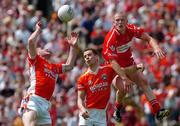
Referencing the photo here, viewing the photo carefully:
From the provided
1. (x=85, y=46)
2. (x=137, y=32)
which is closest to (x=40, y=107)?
(x=137, y=32)

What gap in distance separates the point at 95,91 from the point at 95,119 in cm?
58

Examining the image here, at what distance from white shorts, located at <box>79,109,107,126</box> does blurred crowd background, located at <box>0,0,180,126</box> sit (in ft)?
20.4

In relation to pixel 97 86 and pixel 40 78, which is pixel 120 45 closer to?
pixel 97 86

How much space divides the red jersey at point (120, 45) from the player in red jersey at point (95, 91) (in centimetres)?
22

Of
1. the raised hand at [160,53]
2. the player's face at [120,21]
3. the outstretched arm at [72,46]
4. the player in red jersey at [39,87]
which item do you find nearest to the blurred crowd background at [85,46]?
the outstretched arm at [72,46]

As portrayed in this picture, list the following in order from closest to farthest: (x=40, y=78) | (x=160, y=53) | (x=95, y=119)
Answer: (x=160, y=53) < (x=40, y=78) < (x=95, y=119)

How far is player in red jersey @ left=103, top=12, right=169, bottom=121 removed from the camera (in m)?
18.0

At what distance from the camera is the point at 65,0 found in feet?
61.2

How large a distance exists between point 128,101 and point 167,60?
2219mm

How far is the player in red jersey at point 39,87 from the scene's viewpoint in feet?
57.5

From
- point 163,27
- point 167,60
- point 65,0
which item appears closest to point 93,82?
point 65,0

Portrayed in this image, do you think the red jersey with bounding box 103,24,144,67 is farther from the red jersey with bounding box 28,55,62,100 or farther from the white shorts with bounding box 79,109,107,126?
the red jersey with bounding box 28,55,62,100

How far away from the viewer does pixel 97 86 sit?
59.8ft

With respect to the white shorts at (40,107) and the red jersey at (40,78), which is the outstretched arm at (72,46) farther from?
the white shorts at (40,107)
